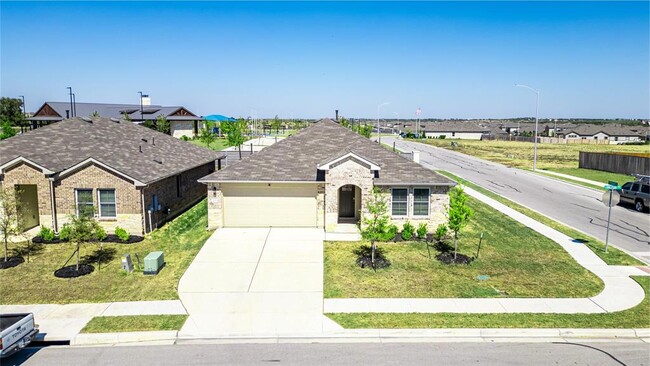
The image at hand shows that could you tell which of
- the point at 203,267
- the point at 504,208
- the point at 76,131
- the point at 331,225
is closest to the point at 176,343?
the point at 203,267

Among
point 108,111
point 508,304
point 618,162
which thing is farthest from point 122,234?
point 108,111

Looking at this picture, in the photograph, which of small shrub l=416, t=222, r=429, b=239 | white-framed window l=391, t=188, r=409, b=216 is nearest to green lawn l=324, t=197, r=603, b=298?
small shrub l=416, t=222, r=429, b=239

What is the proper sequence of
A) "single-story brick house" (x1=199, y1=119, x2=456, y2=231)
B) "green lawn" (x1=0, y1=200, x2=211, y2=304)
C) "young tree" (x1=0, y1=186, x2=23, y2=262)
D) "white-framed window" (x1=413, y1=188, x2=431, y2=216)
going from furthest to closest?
"white-framed window" (x1=413, y1=188, x2=431, y2=216) < "single-story brick house" (x1=199, y1=119, x2=456, y2=231) < "young tree" (x1=0, y1=186, x2=23, y2=262) < "green lawn" (x1=0, y1=200, x2=211, y2=304)

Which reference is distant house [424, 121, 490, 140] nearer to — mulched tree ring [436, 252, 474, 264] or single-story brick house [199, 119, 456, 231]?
single-story brick house [199, 119, 456, 231]

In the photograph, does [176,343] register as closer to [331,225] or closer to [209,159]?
[331,225]

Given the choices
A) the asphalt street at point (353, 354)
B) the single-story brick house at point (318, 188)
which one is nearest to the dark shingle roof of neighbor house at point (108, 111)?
the single-story brick house at point (318, 188)

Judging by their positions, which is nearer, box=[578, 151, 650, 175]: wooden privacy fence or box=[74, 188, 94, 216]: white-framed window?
box=[74, 188, 94, 216]: white-framed window

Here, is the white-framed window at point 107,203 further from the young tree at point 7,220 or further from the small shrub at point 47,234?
the young tree at point 7,220

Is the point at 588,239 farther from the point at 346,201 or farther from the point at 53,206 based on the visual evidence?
the point at 53,206

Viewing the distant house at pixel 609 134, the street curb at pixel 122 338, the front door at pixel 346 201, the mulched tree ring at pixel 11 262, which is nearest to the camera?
the street curb at pixel 122 338
